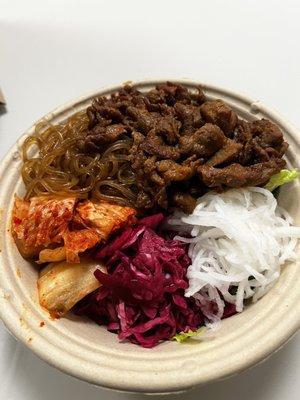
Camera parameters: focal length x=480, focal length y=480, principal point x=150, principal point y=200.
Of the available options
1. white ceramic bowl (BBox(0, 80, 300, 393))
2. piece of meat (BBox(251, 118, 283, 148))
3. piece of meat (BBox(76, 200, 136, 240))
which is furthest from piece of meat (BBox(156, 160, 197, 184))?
white ceramic bowl (BBox(0, 80, 300, 393))

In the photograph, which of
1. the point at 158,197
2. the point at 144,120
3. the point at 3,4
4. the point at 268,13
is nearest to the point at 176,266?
the point at 158,197

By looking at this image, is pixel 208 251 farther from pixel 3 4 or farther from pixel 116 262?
pixel 3 4

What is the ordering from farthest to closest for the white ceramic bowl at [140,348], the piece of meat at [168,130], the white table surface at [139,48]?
the white table surface at [139,48], the piece of meat at [168,130], the white ceramic bowl at [140,348]

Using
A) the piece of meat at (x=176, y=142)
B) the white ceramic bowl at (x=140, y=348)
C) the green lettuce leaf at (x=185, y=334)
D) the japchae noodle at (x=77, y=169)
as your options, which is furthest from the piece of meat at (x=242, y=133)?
the green lettuce leaf at (x=185, y=334)

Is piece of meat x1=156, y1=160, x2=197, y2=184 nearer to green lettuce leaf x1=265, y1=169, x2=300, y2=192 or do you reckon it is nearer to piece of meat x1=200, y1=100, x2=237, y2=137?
piece of meat x1=200, y1=100, x2=237, y2=137

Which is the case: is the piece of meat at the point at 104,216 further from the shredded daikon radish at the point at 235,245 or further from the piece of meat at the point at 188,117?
the piece of meat at the point at 188,117

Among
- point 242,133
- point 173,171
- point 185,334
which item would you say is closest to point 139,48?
point 242,133

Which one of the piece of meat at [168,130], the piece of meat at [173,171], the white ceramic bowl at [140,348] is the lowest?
the white ceramic bowl at [140,348]
